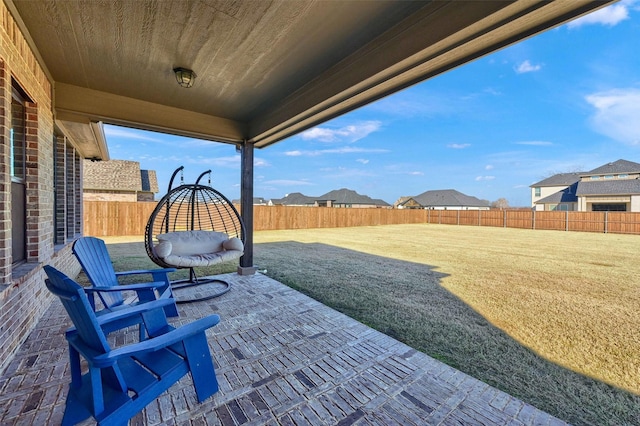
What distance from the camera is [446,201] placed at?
3872 cm

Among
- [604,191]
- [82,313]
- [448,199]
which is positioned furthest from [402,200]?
[82,313]

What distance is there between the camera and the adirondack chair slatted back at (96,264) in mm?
2096

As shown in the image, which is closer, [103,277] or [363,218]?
[103,277]

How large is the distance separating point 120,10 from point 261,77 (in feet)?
4.19

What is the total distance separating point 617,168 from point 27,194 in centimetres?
3285

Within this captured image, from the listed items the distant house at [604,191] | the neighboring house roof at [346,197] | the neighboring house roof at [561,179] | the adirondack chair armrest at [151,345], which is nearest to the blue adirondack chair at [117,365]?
the adirondack chair armrest at [151,345]

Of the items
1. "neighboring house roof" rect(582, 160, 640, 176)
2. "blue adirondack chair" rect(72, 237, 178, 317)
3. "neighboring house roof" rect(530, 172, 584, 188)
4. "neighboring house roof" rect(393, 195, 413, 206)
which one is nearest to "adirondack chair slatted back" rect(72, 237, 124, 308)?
"blue adirondack chair" rect(72, 237, 178, 317)

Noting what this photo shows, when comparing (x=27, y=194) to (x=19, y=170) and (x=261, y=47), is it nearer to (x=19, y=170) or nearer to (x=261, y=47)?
(x=19, y=170)

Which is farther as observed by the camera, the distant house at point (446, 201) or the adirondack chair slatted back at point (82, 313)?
the distant house at point (446, 201)

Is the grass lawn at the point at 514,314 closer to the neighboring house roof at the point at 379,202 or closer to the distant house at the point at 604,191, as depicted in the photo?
the distant house at the point at 604,191

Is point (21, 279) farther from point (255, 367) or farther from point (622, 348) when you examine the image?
point (622, 348)

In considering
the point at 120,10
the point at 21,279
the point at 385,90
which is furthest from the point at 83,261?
the point at 385,90

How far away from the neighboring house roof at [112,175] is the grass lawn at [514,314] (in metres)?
12.7

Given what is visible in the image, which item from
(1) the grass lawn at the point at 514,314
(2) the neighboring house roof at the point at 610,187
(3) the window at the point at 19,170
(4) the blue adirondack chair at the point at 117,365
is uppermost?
(2) the neighboring house roof at the point at 610,187
